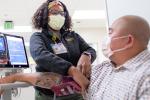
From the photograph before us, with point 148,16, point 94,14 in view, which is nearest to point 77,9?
point 94,14

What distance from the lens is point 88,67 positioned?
1685mm

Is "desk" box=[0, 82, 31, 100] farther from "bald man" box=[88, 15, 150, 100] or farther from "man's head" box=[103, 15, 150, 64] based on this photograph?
"man's head" box=[103, 15, 150, 64]

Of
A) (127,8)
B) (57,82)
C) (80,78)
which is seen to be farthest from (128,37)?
(127,8)

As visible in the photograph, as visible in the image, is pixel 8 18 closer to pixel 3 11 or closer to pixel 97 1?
pixel 3 11

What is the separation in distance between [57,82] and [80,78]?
0.56 feet

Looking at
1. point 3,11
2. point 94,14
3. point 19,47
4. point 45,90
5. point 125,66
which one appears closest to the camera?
point 125,66

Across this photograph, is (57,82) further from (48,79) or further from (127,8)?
(127,8)

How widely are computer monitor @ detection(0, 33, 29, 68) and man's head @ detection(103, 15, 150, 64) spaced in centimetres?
91

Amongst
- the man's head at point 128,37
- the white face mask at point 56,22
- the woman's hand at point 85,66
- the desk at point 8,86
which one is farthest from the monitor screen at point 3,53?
the man's head at point 128,37

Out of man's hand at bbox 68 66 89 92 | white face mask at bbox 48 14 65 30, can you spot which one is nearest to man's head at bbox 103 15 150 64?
man's hand at bbox 68 66 89 92

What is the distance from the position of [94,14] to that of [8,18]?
2.54 m

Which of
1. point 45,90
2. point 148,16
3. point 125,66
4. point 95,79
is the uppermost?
point 148,16

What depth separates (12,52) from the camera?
2.13 m

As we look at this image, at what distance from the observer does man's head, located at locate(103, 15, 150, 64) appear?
1.33 meters
